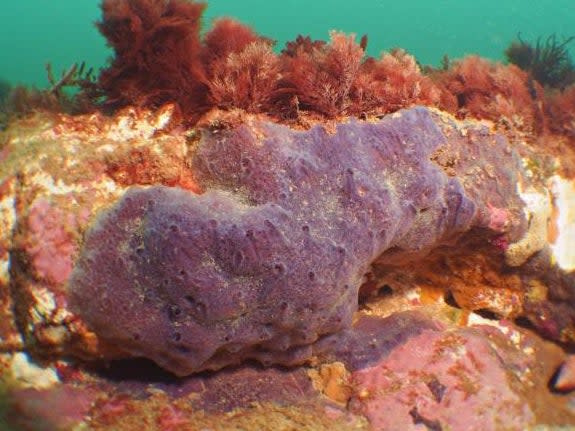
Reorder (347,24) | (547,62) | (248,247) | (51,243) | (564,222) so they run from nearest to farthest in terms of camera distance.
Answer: (248,247) < (51,243) < (564,222) < (547,62) < (347,24)

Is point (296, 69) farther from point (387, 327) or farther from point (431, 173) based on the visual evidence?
point (387, 327)

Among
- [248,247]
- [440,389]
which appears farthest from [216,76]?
[440,389]

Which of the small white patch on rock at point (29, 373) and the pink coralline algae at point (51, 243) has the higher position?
the pink coralline algae at point (51, 243)

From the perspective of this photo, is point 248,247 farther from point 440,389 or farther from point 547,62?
point 547,62

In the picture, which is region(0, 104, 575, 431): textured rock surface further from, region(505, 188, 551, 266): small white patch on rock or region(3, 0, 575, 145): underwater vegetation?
region(3, 0, 575, 145): underwater vegetation

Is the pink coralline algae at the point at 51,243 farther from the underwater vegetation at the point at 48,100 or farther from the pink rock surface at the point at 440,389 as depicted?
the pink rock surface at the point at 440,389

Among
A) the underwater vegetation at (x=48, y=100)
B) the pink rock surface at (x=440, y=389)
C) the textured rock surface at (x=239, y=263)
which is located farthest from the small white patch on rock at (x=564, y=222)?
the underwater vegetation at (x=48, y=100)
